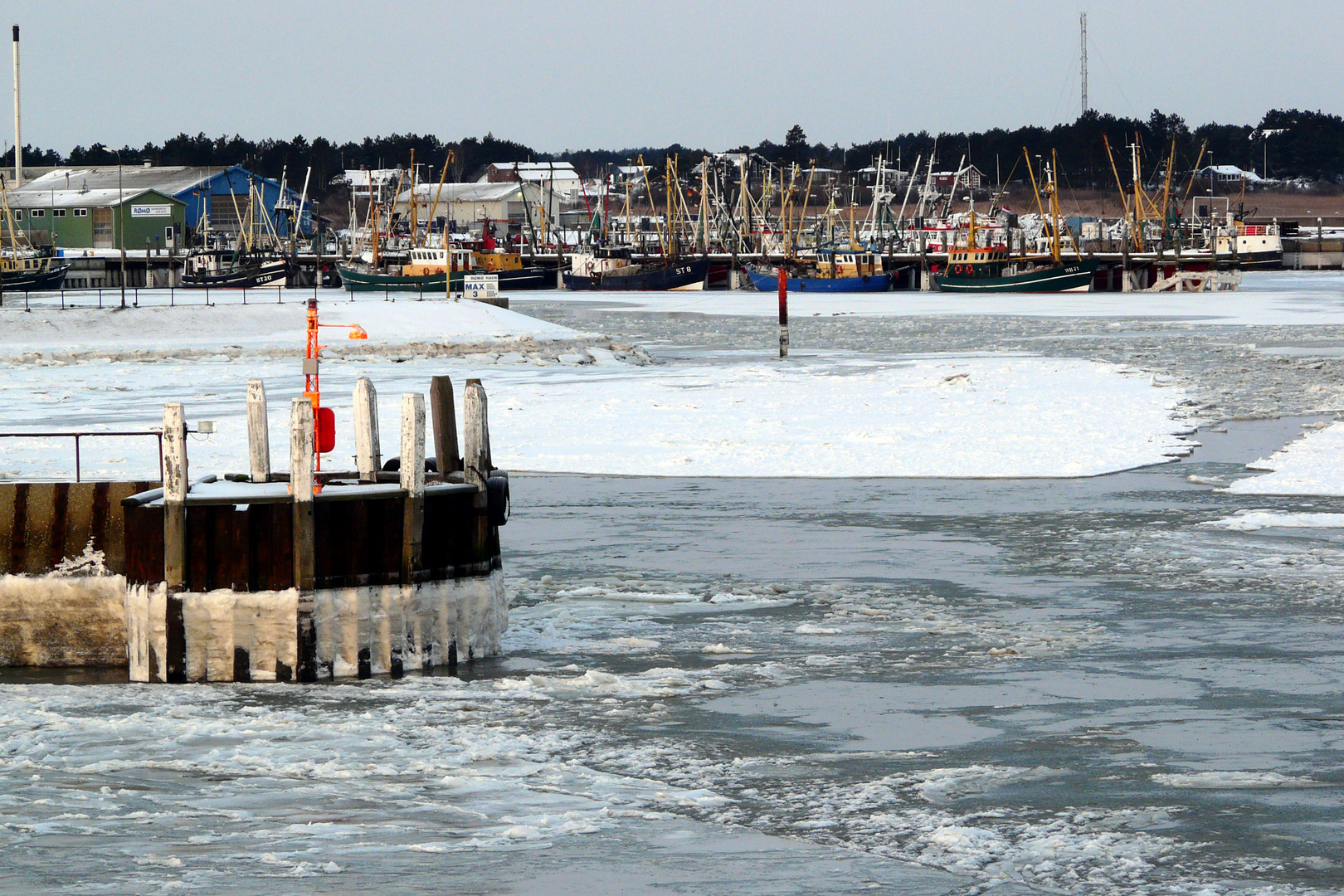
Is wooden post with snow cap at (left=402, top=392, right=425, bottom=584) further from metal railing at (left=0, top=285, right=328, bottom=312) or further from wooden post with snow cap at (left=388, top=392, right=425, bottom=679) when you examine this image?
metal railing at (left=0, top=285, right=328, bottom=312)

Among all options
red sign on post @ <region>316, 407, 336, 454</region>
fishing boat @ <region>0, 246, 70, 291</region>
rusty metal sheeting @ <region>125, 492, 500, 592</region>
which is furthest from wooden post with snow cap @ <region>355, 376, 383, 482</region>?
fishing boat @ <region>0, 246, 70, 291</region>

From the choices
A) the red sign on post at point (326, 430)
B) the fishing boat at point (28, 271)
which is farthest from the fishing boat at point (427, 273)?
the red sign on post at point (326, 430)

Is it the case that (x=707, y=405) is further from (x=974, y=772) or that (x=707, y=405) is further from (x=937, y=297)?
(x=937, y=297)

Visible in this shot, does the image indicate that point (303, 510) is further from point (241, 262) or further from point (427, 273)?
point (241, 262)

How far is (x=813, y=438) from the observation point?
961 inches

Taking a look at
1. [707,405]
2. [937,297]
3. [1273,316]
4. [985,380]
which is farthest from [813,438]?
[937,297]

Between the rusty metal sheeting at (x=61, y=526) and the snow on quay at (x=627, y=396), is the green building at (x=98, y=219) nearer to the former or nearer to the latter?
the snow on quay at (x=627, y=396)

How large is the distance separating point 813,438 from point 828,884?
1708 centimetres

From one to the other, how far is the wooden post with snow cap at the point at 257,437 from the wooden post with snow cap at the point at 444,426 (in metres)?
1.25

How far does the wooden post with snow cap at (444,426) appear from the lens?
1281 centimetres

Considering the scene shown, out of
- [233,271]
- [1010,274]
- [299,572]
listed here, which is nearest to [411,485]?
[299,572]

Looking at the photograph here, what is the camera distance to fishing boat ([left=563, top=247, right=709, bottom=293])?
109625 millimetres

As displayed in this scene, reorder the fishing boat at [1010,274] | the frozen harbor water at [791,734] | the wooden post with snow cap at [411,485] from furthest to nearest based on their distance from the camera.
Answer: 1. the fishing boat at [1010,274]
2. the wooden post with snow cap at [411,485]
3. the frozen harbor water at [791,734]

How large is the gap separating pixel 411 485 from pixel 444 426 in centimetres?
154
